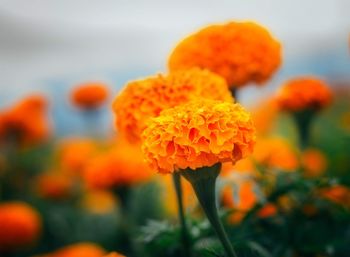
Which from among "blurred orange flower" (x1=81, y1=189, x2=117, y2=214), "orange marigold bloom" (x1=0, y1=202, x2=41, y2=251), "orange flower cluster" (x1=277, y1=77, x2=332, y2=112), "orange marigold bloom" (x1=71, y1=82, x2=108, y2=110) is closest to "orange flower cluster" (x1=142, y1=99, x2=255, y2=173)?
"orange flower cluster" (x1=277, y1=77, x2=332, y2=112)

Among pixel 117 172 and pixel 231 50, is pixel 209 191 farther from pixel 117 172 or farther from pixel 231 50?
pixel 117 172

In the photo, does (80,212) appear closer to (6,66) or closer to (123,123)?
(123,123)

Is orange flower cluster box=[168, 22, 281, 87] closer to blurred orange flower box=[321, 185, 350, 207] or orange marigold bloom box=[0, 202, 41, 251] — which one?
blurred orange flower box=[321, 185, 350, 207]

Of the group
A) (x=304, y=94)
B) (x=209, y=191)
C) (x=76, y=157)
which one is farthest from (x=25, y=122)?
(x=209, y=191)

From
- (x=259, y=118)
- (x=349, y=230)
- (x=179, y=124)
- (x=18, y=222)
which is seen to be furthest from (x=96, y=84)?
(x=179, y=124)

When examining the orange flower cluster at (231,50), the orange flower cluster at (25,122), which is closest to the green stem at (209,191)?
the orange flower cluster at (231,50)

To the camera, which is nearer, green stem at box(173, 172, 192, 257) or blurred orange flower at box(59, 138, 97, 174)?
green stem at box(173, 172, 192, 257)
